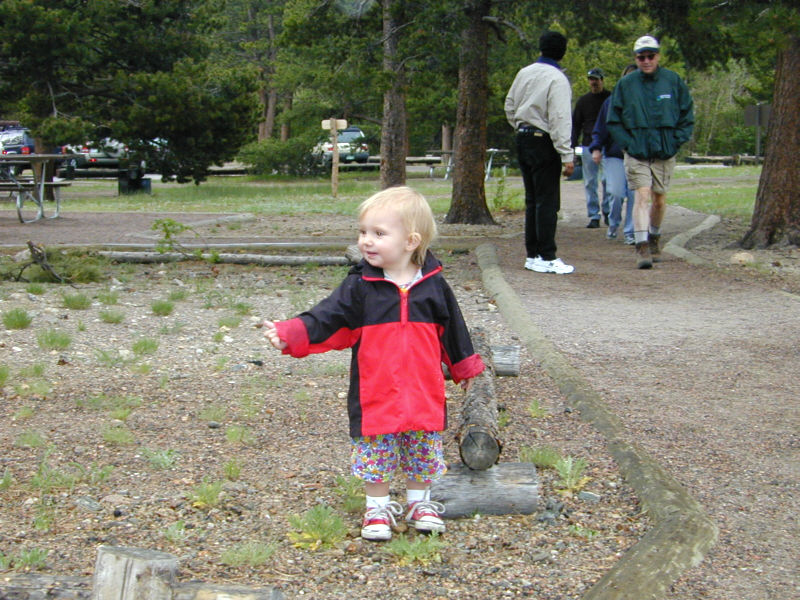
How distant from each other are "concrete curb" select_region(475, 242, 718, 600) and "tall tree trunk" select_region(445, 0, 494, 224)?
8.98 m

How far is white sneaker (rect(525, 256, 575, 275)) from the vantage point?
31.3 ft

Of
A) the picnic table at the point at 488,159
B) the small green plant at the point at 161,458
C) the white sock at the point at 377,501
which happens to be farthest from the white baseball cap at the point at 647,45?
the picnic table at the point at 488,159

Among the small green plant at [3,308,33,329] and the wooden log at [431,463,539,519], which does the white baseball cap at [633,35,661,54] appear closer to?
the small green plant at [3,308,33,329]

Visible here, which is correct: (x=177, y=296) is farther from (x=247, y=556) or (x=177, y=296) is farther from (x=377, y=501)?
(x=247, y=556)

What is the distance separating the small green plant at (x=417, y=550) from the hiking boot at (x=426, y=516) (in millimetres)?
97

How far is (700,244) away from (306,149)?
24920 mm

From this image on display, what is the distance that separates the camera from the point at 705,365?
604 centimetres

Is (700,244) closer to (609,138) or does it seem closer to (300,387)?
(609,138)

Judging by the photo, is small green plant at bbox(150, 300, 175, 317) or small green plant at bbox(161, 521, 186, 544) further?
small green plant at bbox(150, 300, 175, 317)

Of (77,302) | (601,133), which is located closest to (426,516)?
(77,302)

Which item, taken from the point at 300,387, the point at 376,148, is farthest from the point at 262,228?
the point at 376,148

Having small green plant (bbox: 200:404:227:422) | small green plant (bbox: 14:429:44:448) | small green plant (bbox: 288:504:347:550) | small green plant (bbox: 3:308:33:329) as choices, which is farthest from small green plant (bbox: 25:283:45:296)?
small green plant (bbox: 288:504:347:550)

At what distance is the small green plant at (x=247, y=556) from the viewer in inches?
129

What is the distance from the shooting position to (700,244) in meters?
11.8
